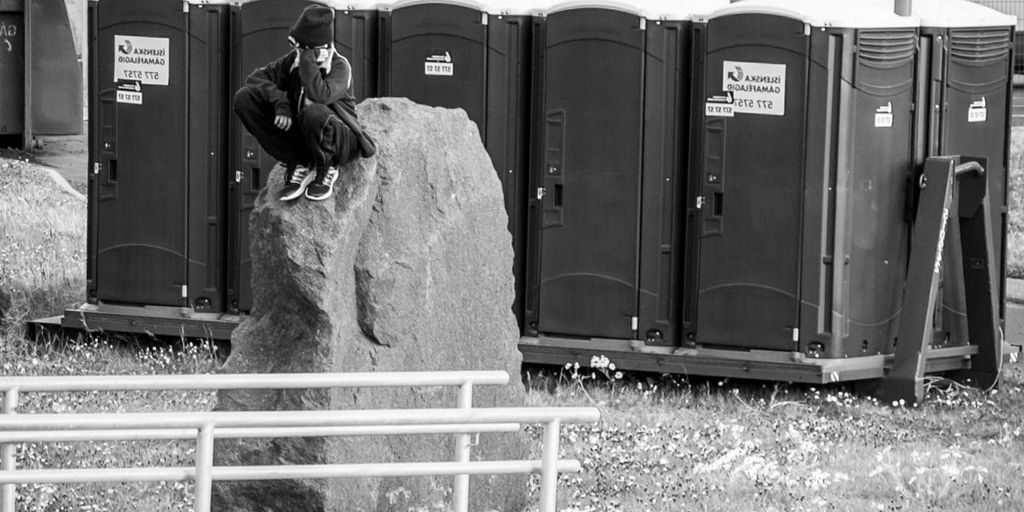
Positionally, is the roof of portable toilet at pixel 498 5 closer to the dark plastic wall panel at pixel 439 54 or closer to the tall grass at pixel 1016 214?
the dark plastic wall panel at pixel 439 54

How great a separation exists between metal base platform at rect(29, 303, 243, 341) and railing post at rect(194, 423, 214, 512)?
5707 millimetres

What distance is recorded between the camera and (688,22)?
10234mm

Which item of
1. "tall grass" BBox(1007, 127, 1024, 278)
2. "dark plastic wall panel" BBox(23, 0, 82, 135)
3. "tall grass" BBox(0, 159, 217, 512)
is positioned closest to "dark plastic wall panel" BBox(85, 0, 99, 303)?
"tall grass" BBox(0, 159, 217, 512)

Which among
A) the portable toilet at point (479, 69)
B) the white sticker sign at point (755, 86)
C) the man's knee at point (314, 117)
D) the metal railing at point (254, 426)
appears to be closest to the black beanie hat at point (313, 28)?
the man's knee at point (314, 117)

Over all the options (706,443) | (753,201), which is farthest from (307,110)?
(753,201)

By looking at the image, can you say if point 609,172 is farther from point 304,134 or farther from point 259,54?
point 304,134

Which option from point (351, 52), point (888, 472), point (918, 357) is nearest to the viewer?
point (888, 472)

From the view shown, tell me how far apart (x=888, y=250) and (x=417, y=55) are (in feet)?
10.2

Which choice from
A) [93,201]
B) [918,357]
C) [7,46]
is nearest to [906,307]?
[918,357]

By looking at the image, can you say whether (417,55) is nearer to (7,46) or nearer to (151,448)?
(151,448)

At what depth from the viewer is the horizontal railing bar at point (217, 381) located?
18.8 feet

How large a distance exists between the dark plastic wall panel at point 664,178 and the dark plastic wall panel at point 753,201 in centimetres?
19

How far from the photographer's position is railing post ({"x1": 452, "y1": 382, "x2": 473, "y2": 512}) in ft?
20.9

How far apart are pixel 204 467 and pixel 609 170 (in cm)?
542
